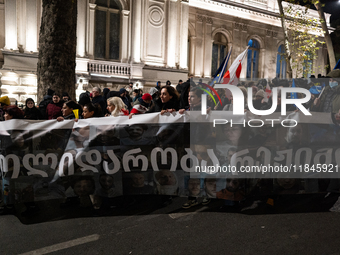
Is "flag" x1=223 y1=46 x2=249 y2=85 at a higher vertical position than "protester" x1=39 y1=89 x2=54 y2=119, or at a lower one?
higher

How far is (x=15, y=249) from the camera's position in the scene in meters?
3.42

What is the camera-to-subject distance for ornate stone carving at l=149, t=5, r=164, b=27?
17.3m

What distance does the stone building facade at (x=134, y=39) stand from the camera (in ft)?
46.8

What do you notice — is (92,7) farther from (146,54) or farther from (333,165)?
(333,165)

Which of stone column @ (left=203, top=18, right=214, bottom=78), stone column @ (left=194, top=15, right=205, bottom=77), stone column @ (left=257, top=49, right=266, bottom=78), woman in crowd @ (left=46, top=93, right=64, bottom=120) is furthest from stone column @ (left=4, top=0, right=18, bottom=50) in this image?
stone column @ (left=257, top=49, right=266, bottom=78)

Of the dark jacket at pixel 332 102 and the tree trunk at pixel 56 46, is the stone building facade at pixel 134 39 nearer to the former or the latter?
the tree trunk at pixel 56 46

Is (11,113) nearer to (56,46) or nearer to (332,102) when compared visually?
(56,46)

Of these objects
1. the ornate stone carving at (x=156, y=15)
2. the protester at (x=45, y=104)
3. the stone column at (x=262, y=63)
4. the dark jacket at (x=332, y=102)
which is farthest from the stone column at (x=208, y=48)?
the dark jacket at (x=332, y=102)

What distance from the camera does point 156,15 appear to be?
17.4 metres

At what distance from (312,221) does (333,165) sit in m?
0.90

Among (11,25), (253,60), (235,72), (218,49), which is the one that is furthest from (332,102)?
(253,60)

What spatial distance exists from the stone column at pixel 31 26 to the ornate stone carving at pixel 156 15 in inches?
237

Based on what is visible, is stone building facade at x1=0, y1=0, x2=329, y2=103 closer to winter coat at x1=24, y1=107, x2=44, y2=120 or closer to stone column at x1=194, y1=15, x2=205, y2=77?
stone column at x1=194, y1=15, x2=205, y2=77

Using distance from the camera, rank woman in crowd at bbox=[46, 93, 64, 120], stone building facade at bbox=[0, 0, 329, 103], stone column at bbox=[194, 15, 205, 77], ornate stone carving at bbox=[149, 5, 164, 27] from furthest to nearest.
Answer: stone column at bbox=[194, 15, 205, 77], ornate stone carving at bbox=[149, 5, 164, 27], stone building facade at bbox=[0, 0, 329, 103], woman in crowd at bbox=[46, 93, 64, 120]
